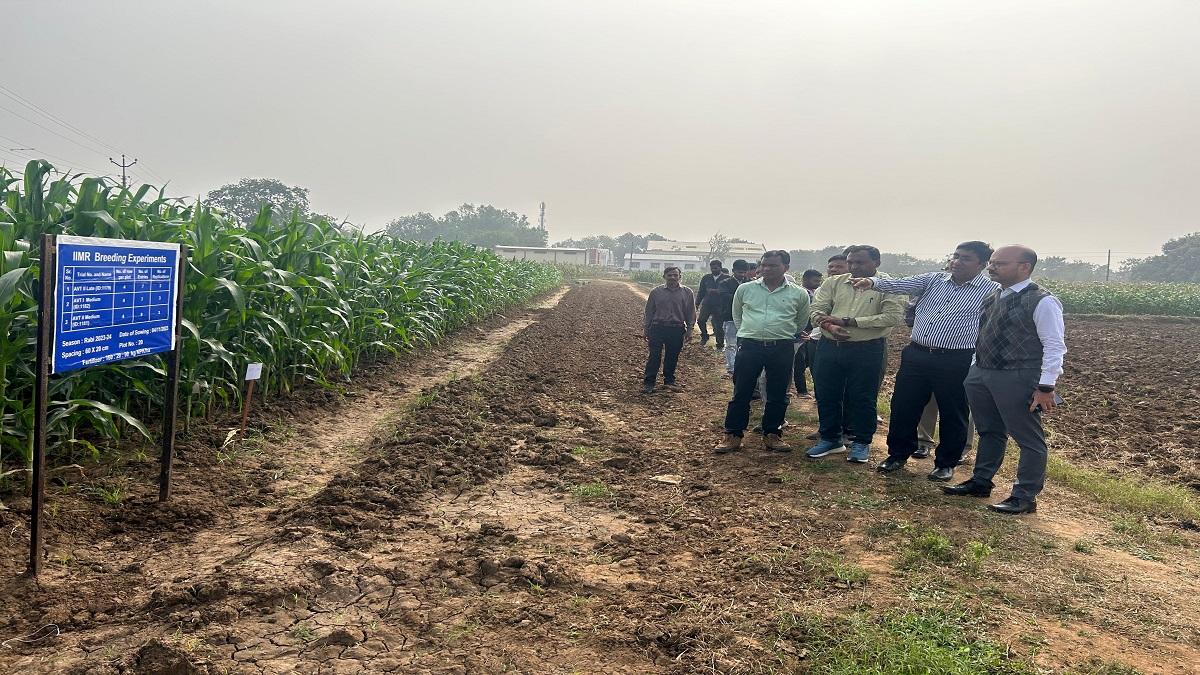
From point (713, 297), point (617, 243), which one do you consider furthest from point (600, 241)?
point (713, 297)

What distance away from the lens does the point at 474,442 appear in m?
5.35

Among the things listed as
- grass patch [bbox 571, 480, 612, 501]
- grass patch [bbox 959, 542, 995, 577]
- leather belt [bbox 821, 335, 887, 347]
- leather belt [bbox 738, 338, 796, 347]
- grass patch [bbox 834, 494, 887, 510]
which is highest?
leather belt [bbox 821, 335, 887, 347]

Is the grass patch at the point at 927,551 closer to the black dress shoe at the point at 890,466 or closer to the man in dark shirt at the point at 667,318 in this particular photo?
the black dress shoe at the point at 890,466

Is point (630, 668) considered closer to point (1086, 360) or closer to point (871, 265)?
point (871, 265)

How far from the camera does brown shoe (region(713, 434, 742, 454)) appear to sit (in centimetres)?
539

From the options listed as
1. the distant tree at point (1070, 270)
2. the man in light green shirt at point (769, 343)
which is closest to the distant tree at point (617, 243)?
the distant tree at point (1070, 270)

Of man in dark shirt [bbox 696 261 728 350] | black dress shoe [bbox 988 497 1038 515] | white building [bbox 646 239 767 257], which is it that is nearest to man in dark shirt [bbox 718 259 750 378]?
man in dark shirt [bbox 696 261 728 350]

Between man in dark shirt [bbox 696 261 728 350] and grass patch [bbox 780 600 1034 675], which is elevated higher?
man in dark shirt [bbox 696 261 728 350]

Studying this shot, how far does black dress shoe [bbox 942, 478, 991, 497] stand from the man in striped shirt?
13.8 inches

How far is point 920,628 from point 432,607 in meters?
1.99

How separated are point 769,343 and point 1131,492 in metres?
2.63

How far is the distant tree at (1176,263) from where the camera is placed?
58781 mm

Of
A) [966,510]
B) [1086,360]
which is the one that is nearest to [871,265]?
[966,510]

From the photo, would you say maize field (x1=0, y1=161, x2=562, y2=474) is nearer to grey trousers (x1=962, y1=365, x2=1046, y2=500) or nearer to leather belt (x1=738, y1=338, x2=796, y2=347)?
leather belt (x1=738, y1=338, x2=796, y2=347)
